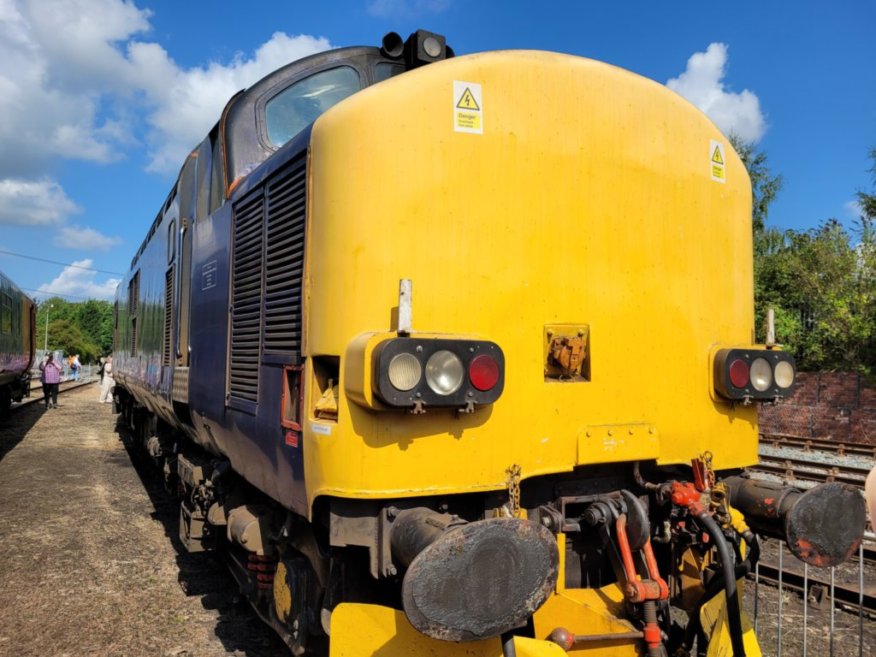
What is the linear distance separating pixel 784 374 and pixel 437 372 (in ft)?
6.15

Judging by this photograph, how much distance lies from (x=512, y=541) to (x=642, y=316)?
1304 millimetres

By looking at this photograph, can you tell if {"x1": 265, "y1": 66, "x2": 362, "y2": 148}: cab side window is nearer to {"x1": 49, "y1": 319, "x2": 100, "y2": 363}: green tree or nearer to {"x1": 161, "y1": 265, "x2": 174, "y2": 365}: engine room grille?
{"x1": 161, "y1": 265, "x2": 174, "y2": 365}: engine room grille

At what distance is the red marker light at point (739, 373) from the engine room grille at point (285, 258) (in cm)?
195

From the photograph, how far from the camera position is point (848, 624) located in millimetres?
4699

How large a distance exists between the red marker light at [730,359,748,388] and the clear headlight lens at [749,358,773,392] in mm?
58

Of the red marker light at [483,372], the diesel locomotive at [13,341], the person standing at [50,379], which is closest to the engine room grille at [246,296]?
the red marker light at [483,372]

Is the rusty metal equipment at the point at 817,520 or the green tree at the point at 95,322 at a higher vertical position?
the green tree at the point at 95,322

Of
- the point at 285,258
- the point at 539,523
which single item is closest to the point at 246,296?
the point at 285,258

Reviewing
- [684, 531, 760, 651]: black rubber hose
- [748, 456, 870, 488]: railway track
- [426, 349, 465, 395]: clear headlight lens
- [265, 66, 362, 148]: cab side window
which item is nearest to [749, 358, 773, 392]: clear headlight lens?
[684, 531, 760, 651]: black rubber hose

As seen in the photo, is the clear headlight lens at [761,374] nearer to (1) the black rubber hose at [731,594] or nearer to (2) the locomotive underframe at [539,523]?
(2) the locomotive underframe at [539,523]

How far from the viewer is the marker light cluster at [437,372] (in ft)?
7.74

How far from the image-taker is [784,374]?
3.32 meters

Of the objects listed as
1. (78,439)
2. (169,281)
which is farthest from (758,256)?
(169,281)

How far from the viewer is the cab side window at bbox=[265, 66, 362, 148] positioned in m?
4.22
